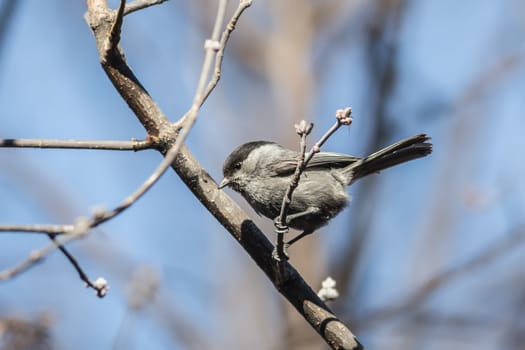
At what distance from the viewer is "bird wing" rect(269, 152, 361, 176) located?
429cm

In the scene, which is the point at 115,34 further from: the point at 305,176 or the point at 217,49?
the point at 305,176

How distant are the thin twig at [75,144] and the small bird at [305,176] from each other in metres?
1.56

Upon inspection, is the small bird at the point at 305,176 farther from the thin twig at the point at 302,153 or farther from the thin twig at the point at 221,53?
the thin twig at the point at 221,53

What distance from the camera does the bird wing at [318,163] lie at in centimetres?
429

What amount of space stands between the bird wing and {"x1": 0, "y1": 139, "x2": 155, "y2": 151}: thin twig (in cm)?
178

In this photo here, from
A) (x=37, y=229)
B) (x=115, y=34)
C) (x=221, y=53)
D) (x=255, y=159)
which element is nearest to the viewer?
(x=37, y=229)

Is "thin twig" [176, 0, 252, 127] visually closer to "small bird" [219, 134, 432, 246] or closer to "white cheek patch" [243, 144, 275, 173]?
"small bird" [219, 134, 432, 246]

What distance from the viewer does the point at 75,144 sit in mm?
2336

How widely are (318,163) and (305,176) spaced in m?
0.15

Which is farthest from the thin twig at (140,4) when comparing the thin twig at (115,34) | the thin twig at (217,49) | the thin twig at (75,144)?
the thin twig at (75,144)

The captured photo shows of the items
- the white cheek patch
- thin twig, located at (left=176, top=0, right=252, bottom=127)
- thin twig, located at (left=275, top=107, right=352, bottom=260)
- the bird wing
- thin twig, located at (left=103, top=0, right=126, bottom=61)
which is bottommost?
thin twig, located at (left=275, top=107, right=352, bottom=260)

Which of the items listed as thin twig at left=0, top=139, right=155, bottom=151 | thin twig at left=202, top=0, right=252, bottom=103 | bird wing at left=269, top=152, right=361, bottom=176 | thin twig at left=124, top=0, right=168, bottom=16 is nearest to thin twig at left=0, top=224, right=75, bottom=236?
thin twig at left=0, top=139, right=155, bottom=151

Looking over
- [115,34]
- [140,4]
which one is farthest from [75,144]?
[140,4]

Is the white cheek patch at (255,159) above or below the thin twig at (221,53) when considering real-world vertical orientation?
above
